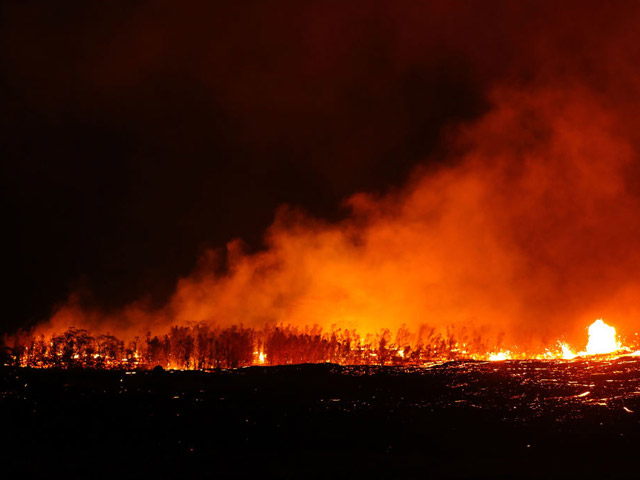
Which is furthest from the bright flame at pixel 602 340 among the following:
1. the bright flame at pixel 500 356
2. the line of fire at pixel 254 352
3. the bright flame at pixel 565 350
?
the bright flame at pixel 500 356

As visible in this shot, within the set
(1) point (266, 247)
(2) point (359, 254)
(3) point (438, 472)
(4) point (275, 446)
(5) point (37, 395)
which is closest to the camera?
(3) point (438, 472)

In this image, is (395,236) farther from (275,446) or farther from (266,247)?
(275,446)

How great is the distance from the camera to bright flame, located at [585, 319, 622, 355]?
12.5 metres

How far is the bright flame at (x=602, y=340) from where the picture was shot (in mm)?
12516

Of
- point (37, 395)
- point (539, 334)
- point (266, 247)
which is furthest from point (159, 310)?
point (539, 334)

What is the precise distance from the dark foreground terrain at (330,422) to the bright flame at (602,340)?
8.21 feet

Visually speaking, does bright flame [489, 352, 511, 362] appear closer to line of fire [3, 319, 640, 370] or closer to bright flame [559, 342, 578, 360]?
line of fire [3, 319, 640, 370]

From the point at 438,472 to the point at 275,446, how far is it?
2003 millimetres

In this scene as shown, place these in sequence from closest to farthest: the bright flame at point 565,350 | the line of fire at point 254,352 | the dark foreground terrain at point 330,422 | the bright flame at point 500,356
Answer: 1. the dark foreground terrain at point 330,422
2. the line of fire at point 254,352
3. the bright flame at point 565,350
4. the bright flame at point 500,356

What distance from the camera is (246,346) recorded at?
1234 cm

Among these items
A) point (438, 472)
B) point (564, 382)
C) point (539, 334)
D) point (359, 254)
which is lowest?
point (438, 472)

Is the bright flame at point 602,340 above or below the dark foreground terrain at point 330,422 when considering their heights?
above

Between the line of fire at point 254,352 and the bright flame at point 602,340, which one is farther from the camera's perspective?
the bright flame at point 602,340

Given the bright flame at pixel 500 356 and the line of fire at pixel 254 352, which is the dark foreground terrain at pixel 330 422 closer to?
the line of fire at pixel 254 352
